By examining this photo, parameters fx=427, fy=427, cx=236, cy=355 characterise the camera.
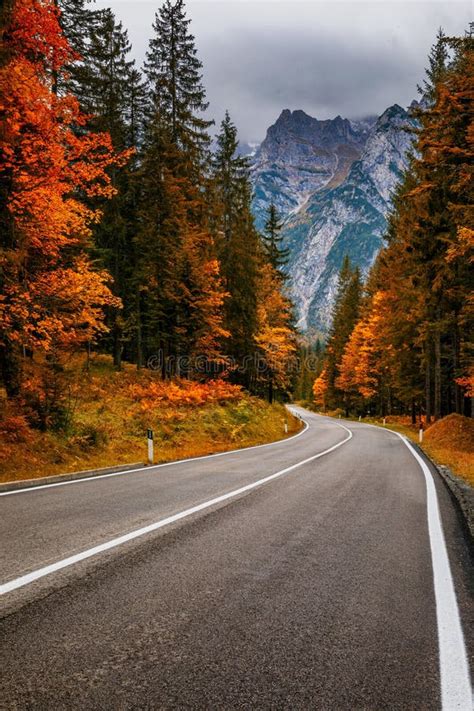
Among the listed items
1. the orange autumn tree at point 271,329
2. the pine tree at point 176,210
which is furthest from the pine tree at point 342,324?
the pine tree at point 176,210

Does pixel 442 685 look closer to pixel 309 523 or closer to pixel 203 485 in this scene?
pixel 309 523

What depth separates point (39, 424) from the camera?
12.1 m

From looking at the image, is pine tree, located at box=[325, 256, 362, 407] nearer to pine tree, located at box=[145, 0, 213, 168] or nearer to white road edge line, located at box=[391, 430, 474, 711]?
pine tree, located at box=[145, 0, 213, 168]

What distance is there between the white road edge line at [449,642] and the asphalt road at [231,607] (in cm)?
1

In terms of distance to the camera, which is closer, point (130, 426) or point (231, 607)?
point (231, 607)

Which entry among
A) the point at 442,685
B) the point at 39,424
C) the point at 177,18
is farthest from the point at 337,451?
the point at 177,18

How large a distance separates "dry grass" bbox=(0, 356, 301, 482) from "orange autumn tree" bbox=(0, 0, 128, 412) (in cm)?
205

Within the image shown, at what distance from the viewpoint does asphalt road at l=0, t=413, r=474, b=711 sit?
2.33 meters

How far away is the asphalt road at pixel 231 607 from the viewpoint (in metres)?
2.33

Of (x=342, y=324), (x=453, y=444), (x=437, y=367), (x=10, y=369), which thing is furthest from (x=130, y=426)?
(x=342, y=324)

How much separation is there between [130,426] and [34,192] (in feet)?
29.9

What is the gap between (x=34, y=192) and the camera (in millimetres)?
10977

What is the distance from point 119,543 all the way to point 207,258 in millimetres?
22467
